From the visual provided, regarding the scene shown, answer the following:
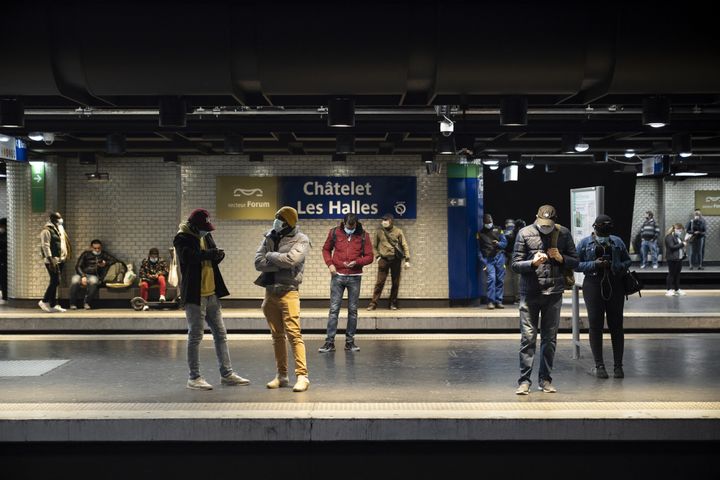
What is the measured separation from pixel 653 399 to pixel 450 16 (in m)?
4.27

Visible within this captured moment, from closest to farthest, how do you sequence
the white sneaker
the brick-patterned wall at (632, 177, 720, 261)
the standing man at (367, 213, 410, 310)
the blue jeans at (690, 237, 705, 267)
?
1. the white sneaker
2. the standing man at (367, 213, 410, 310)
3. the blue jeans at (690, 237, 705, 267)
4. the brick-patterned wall at (632, 177, 720, 261)

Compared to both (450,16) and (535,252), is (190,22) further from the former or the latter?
(535,252)

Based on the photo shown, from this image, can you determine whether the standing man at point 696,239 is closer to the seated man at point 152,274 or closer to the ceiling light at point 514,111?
the seated man at point 152,274

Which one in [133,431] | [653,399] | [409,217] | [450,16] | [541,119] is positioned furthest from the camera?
[409,217]

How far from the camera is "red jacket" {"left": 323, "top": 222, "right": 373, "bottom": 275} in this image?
1038cm

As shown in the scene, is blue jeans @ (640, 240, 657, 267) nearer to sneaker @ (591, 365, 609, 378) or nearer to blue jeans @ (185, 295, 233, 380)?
sneaker @ (591, 365, 609, 378)

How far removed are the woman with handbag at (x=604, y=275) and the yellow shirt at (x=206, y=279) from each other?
3.82m

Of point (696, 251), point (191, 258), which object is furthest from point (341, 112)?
point (696, 251)

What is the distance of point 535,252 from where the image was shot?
7621mm

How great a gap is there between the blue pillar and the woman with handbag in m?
7.48

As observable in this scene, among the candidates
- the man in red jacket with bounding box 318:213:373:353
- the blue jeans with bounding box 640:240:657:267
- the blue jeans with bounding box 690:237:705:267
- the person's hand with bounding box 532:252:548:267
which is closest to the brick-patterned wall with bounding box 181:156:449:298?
the man in red jacket with bounding box 318:213:373:353

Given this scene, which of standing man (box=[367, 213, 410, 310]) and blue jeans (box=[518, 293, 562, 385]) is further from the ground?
standing man (box=[367, 213, 410, 310])

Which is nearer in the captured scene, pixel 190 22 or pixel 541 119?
pixel 190 22
